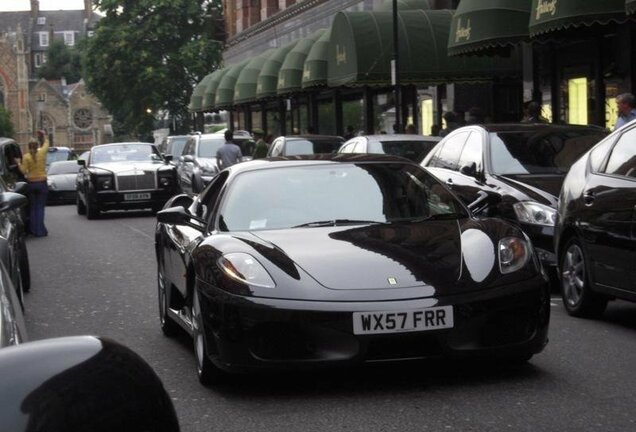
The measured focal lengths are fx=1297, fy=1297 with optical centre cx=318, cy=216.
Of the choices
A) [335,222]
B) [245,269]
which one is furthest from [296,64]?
[245,269]

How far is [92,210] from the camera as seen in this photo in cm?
2727

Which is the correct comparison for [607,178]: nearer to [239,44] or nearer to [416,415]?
[416,415]

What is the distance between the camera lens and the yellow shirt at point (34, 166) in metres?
22.0

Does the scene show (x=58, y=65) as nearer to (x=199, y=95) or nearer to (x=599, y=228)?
(x=199, y=95)

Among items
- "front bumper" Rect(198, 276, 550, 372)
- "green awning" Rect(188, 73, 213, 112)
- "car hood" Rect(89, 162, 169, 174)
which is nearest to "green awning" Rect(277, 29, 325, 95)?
"car hood" Rect(89, 162, 169, 174)

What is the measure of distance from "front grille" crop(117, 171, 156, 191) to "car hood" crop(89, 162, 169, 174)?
13 centimetres

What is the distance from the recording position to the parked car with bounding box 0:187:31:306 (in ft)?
26.8

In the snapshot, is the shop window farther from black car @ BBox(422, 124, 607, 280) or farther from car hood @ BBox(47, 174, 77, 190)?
car hood @ BBox(47, 174, 77, 190)

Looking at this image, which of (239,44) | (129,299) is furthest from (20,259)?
(239,44)

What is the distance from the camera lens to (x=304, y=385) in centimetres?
699

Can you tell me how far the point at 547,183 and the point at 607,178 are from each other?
9.13 ft

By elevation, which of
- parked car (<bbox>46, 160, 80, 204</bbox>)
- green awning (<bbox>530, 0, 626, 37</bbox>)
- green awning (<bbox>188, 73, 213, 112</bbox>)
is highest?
green awning (<bbox>530, 0, 626, 37</bbox>)

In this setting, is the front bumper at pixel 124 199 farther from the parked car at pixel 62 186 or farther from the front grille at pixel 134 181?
the parked car at pixel 62 186

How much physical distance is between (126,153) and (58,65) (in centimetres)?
15308
